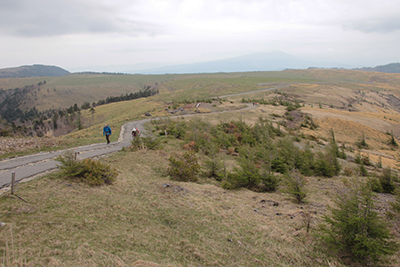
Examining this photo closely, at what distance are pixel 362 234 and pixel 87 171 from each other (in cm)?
879

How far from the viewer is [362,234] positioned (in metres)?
4.96

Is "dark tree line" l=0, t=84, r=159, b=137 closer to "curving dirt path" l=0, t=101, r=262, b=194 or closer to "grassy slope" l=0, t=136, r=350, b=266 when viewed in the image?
"curving dirt path" l=0, t=101, r=262, b=194

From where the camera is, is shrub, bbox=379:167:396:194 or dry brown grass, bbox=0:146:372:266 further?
shrub, bbox=379:167:396:194

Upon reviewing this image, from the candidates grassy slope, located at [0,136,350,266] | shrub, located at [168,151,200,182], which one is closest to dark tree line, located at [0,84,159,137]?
shrub, located at [168,151,200,182]

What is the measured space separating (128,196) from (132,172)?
2695 millimetres

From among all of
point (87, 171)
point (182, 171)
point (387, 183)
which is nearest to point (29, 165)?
point (87, 171)

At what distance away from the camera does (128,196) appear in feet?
24.9

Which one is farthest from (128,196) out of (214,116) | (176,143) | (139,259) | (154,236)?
(214,116)

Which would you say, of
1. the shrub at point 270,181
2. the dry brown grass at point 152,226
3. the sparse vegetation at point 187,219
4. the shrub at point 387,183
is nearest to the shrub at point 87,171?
the sparse vegetation at point 187,219

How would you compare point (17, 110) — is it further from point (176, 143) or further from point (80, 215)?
point (80, 215)

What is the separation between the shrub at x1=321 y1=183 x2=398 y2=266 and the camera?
188 inches

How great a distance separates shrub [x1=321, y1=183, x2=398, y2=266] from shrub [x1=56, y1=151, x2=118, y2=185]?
735cm

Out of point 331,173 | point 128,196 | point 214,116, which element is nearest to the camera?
A: point 128,196

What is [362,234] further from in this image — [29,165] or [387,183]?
Answer: [29,165]
